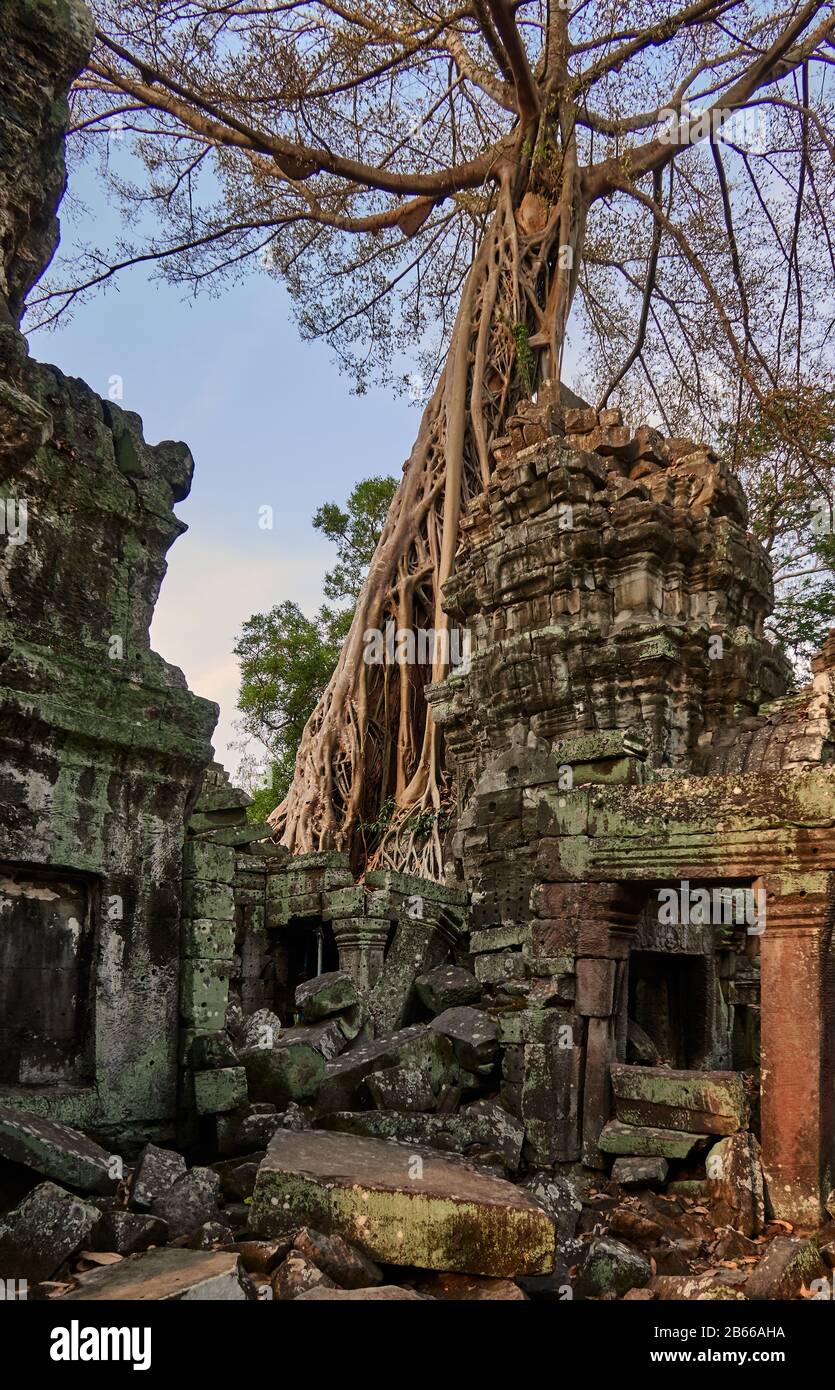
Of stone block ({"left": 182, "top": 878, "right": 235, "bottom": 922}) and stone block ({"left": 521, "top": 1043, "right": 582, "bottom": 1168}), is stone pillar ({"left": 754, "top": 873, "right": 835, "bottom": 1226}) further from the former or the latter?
stone block ({"left": 182, "top": 878, "right": 235, "bottom": 922})

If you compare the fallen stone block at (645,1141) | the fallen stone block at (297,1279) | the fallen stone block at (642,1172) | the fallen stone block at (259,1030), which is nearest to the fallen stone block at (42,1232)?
the fallen stone block at (297,1279)

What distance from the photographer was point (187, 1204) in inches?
129

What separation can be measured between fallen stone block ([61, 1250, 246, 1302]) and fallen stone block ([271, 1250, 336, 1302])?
0.59 feet

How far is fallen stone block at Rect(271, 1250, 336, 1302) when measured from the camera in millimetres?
2738

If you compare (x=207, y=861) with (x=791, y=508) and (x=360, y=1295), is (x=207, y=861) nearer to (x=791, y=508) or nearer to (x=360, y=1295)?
(x=360, y=1295)

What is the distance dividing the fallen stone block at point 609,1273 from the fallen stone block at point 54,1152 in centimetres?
165

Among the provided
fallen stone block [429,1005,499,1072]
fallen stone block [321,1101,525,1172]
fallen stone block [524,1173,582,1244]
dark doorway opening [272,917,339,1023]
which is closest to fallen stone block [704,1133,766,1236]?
fallen stone block [524,1173,582,1244]

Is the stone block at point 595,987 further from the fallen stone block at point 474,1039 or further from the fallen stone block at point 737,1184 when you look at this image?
the fallen stone block at point 737,1184

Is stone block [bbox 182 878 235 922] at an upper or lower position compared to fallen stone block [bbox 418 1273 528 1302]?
upper

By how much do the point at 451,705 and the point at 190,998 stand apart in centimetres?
554

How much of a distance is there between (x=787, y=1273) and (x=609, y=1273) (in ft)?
1.93

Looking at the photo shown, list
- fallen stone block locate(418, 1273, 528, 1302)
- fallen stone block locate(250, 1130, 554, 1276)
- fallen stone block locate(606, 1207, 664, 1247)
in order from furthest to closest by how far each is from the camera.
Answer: fallen stone block locate(606, 1207, 664, 1247) → fallen stone block locate(250, 1130, 554, 1276) → fallen stone block locate(418, 1273, 528, 1302)

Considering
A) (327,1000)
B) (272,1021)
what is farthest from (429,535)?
(327,1000)

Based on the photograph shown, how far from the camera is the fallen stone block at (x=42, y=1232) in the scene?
106 inches
